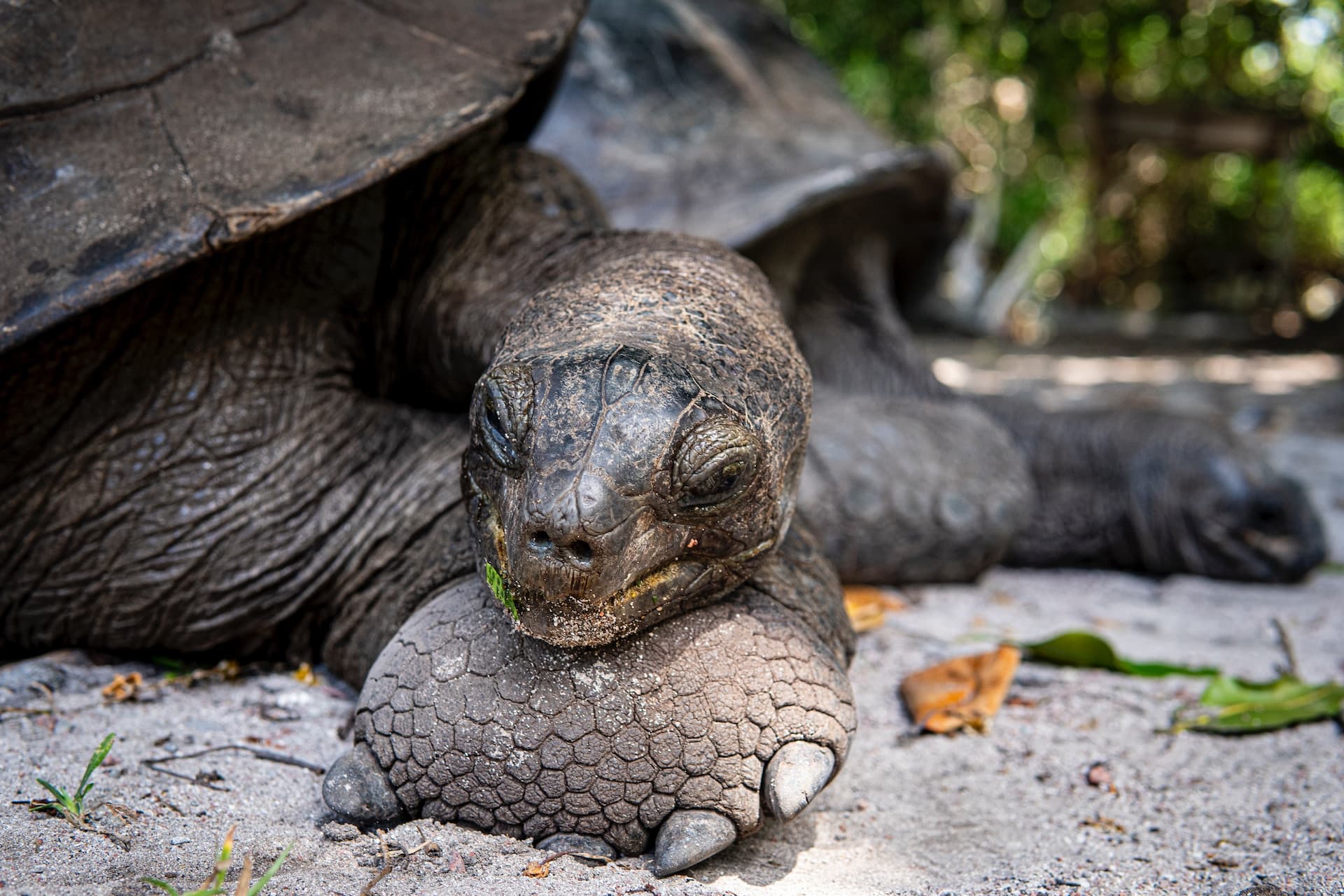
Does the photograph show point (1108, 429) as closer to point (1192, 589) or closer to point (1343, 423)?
point (1192, 589)

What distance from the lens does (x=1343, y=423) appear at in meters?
5.02

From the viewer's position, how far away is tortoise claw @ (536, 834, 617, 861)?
1.30 metres

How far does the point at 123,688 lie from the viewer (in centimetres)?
175

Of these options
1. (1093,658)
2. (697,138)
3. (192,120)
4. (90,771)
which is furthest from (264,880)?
(697,138)

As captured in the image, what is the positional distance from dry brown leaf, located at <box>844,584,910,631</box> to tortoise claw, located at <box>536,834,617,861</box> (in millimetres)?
1020

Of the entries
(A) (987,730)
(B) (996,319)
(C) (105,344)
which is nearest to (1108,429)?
(A) (987,730)

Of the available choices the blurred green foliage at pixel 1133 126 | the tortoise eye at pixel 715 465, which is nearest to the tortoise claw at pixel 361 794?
the tortoise eye at pixel 715 465

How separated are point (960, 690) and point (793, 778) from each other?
693 millimetres

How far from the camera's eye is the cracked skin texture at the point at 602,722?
4.27ft

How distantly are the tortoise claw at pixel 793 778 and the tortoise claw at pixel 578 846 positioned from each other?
0.18 metres

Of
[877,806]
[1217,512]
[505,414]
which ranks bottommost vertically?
[1217,512]

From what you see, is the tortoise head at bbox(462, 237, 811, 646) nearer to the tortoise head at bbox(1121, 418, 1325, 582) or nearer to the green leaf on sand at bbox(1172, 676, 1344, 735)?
the green leaf on sand at bbox(1172, 676, 1344, 735)

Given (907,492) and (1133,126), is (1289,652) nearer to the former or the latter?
(907,492)

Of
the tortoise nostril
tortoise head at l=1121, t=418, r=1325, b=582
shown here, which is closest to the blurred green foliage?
tortoise head at l=1121, t=418, r=1325, b=582
